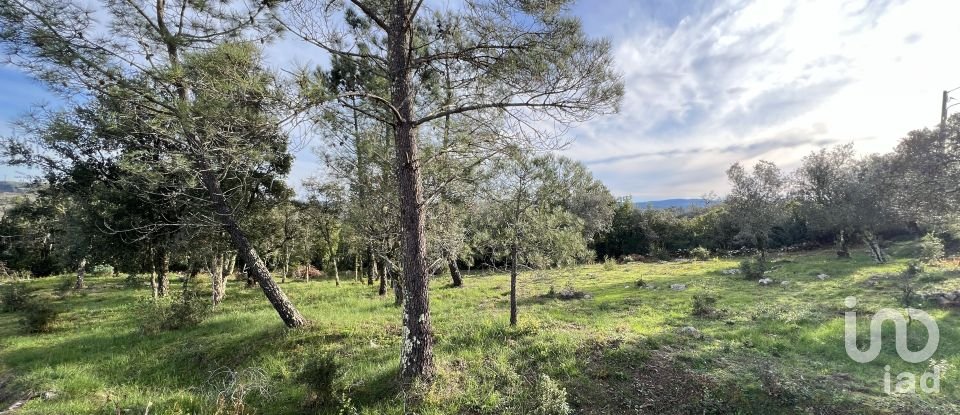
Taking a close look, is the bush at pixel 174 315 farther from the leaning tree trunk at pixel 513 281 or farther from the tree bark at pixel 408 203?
the leaning tree trunk at pixel 513 281

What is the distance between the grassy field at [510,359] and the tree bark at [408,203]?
0.56m

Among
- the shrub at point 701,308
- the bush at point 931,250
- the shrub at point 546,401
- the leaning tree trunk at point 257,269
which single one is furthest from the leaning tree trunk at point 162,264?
the bush at point 931,250

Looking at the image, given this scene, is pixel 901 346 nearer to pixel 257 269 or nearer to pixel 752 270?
pixel 752 270

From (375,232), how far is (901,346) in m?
11.8

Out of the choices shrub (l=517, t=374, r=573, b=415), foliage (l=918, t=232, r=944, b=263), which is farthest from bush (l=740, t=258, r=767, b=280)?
shrub (l=517, t=374, r=573, b=415)

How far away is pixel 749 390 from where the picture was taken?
16.7 ft

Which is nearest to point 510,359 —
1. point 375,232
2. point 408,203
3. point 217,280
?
point 408,203

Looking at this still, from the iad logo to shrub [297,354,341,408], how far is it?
7894 millimetres

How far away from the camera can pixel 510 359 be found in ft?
20.4

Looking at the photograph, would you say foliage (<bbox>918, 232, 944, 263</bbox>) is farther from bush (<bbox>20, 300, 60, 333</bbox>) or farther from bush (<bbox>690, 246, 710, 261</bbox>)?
bush (<bbox>20, 300, 60, 333</bbox>)

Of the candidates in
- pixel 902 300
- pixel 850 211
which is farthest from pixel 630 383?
pixel 850 211

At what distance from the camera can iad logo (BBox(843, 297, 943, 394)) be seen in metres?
5.51

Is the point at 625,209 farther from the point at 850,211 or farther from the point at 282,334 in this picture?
the point at 282,334

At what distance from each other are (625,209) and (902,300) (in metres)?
27.1
